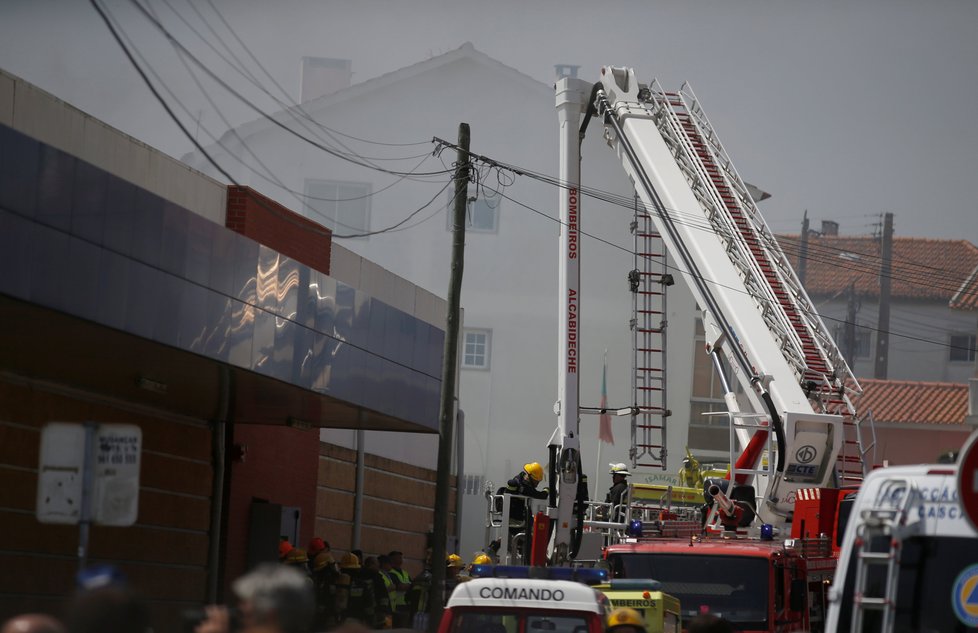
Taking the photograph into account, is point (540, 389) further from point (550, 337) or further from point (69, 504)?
point (69, 504)

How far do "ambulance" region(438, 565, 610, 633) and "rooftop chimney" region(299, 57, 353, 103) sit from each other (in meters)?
43.3

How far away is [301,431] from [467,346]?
22.3 m

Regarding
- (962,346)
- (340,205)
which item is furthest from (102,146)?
(962,346)

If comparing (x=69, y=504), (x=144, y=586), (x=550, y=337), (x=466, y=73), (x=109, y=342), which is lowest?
(x=144, y=586)

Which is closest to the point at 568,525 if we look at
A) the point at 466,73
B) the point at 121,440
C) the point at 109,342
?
the point at 109,342

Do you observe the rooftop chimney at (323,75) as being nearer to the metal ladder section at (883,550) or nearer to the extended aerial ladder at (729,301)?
the extended aerial ladder at (729,301)

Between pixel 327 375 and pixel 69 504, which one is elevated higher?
pixel 327 375

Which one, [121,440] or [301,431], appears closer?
[121,440]

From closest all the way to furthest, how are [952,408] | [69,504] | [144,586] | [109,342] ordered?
[69,504] → [109,342] → [144,586] → [952,408]

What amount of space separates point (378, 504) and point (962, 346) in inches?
2042

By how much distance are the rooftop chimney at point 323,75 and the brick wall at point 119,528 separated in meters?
32.9

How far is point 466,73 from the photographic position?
47.0 m

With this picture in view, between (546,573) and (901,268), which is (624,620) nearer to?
(546,573)

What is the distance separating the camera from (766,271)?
2091cm
